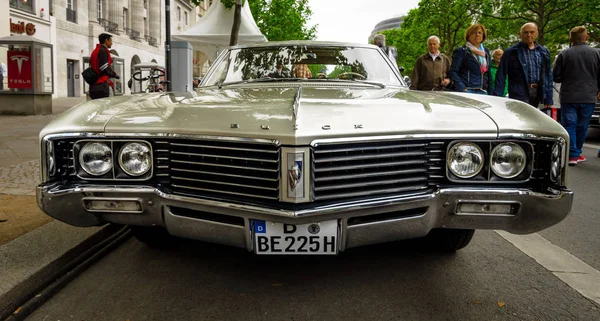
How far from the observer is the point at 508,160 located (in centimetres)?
263

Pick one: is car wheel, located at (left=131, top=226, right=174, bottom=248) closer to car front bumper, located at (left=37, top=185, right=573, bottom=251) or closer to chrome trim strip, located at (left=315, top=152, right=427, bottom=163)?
car front bumper, located at (left=37, top=185, right=573, bottom=251)

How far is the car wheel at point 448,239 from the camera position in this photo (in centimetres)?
330

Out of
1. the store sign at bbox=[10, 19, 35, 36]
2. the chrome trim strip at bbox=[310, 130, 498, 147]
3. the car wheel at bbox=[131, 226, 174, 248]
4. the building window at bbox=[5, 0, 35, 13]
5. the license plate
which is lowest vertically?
the car wheel at bbox=[131, 226, 174, 248]

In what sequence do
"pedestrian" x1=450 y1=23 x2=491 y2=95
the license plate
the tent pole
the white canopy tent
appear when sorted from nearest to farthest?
1. the license plate
2. "pedestrian" x1=450 y1=23 x2=491 y2=95
3. the tent pole
4. the white canopy tent

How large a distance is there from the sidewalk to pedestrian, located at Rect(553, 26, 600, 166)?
6764 mm

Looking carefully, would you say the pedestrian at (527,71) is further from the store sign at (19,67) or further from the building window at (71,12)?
the building window at (71,12)

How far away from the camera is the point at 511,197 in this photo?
A: 2.57 meters

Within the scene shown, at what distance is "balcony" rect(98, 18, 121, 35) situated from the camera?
110 feet

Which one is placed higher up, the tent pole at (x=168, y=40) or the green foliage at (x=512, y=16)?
the green foliage at (x=512, y=16)

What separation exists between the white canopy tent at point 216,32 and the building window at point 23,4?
1302 centimetres

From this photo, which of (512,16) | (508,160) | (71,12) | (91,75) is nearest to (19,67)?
(91,75)

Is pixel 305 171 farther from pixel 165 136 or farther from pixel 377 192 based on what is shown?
pixel 165 136

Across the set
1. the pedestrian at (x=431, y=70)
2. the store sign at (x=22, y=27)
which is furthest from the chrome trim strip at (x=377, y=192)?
the store sign at (x=22, y=27)

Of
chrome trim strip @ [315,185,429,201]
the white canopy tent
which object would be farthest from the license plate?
the white canopy tent
